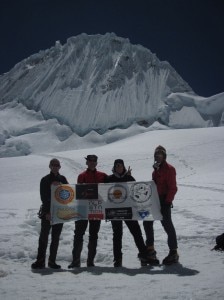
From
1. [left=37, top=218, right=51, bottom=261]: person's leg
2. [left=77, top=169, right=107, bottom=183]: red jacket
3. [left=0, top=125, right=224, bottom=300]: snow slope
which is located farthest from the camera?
[left=77, top=169, right=107, bottom=183]: red jacket

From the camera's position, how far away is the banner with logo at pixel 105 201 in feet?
23.5

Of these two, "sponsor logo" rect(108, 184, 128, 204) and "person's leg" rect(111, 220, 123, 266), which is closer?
"person's leg" rect(111, 220, 123, 266)

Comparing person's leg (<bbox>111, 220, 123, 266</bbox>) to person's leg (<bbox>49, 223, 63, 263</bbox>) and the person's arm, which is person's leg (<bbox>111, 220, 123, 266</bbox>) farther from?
the person's arm

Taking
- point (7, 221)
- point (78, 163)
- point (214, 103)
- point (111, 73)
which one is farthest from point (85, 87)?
point (7, 221)

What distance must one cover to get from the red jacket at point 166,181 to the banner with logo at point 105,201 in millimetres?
133

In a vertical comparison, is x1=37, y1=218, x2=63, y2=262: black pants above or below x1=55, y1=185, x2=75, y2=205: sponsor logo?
below

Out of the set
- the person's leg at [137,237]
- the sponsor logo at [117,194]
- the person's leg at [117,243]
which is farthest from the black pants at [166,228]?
the sponsor logo at [117,194]

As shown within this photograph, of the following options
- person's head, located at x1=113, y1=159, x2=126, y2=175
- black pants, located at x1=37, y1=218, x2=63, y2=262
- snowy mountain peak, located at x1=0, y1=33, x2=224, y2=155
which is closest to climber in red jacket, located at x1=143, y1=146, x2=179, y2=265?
person's head, located at x1=113, y1=159, x2=126, y2=175

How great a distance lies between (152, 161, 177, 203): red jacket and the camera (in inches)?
271

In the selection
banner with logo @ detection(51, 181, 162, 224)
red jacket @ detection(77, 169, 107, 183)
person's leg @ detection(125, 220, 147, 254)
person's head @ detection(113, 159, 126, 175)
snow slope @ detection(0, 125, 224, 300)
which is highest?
person's head @ detection(113, 159, 126, 175)

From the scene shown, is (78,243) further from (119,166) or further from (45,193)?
(119,166)

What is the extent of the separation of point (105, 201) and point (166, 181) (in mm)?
1251

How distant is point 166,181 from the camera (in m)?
7.04

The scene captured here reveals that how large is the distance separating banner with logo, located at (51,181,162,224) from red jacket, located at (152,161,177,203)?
0.13 meters
